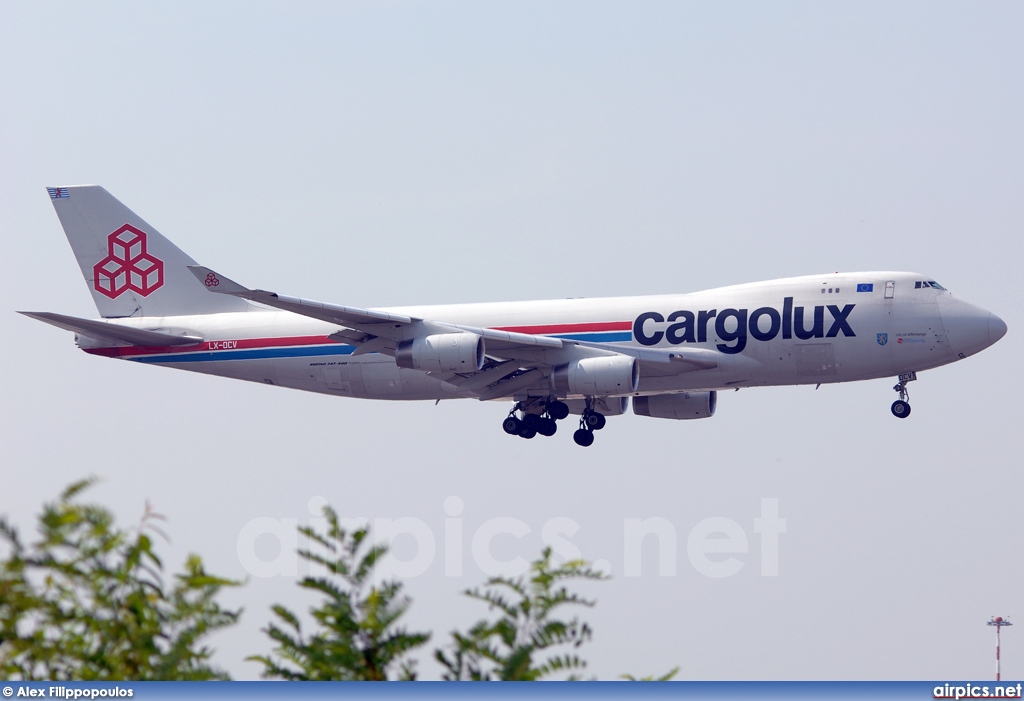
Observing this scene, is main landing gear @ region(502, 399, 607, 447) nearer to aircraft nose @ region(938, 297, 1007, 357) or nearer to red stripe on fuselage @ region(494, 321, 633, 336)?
red stripe on fuselage @ region(494, 321, 633, 336)

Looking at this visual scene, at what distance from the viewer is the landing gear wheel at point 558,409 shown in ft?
176

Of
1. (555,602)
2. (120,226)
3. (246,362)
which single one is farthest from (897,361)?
(555,602)

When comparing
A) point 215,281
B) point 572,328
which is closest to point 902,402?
point 572,328

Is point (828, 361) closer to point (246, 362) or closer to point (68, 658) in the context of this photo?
point (246, 362)

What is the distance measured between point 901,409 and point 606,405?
37.7ft

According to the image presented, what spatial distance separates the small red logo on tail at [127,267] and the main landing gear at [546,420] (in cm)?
1598

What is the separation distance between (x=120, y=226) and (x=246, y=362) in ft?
35.7

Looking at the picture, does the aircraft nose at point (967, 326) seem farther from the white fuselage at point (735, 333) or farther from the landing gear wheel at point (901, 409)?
the landing gear wheel at point (901, 409)

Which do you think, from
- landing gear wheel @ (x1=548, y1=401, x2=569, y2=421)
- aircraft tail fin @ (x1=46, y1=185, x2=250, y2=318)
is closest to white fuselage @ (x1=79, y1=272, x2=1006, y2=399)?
landing gear wheel @ (x1=548, y1=401, x2=569, y2=421)

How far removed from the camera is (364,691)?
42.5ft

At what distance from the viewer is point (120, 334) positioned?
2201 inches

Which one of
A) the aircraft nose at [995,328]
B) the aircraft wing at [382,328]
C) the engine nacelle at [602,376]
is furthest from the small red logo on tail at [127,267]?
the aircraft nose at [995,328]

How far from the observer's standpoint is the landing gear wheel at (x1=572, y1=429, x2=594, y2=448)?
55188 millimetres

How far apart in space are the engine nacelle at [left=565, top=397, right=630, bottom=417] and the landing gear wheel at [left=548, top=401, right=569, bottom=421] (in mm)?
1670
